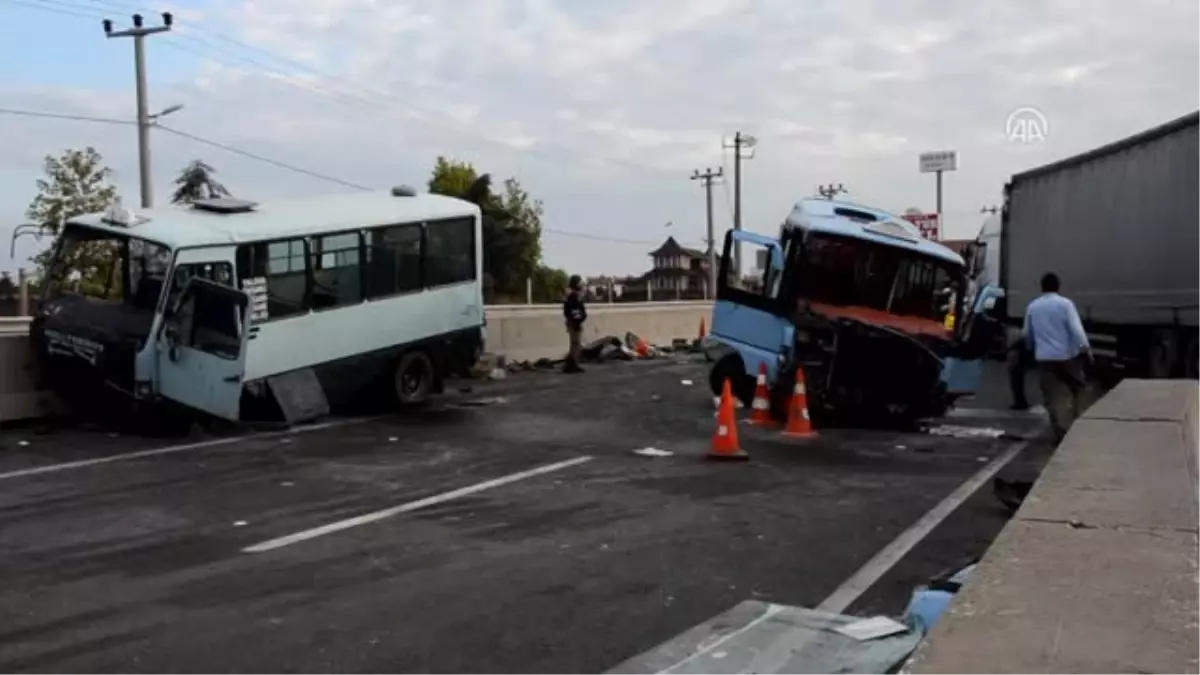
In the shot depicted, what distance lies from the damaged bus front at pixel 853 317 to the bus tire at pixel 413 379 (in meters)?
4.19

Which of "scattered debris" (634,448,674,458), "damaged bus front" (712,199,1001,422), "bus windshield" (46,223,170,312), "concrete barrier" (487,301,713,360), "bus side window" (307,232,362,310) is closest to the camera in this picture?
"scattered debris" (634,448,674,458)

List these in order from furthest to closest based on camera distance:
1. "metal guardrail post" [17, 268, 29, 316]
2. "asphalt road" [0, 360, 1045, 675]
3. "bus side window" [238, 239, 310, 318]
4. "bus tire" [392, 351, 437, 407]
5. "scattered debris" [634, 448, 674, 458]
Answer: "metal guardrail post" [17, 268, 29, 316]
"bus tire" [392, 351, 437, 407]
"bus side window" [238, 239, 310, 318]
"scattered debris" [634, 448, 674, 458]
"asphalt road" [0, 360, 1045, 675]

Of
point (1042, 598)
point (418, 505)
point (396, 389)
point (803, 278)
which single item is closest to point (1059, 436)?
point (803, 278)

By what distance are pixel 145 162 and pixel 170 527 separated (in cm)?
3084

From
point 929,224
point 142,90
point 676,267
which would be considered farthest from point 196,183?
point 676,267

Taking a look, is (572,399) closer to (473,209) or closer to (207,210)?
(473,209)

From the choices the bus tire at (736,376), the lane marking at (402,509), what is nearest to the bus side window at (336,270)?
the bus tire at (736,376)

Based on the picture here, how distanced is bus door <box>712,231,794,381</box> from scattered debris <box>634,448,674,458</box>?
2816 mm

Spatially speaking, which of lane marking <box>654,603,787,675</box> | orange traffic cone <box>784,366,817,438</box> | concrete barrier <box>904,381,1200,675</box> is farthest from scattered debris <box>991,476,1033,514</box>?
orange traffic cone <box>784,366,817,438</box>

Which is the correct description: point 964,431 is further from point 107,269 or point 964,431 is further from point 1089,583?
point 1089,583

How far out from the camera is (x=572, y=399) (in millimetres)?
18469

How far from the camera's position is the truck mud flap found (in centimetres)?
1455

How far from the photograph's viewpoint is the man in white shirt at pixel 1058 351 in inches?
487

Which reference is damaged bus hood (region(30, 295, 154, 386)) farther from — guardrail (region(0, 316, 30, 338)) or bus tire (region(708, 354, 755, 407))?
bus tire (region(708, 354, 755, 407))
